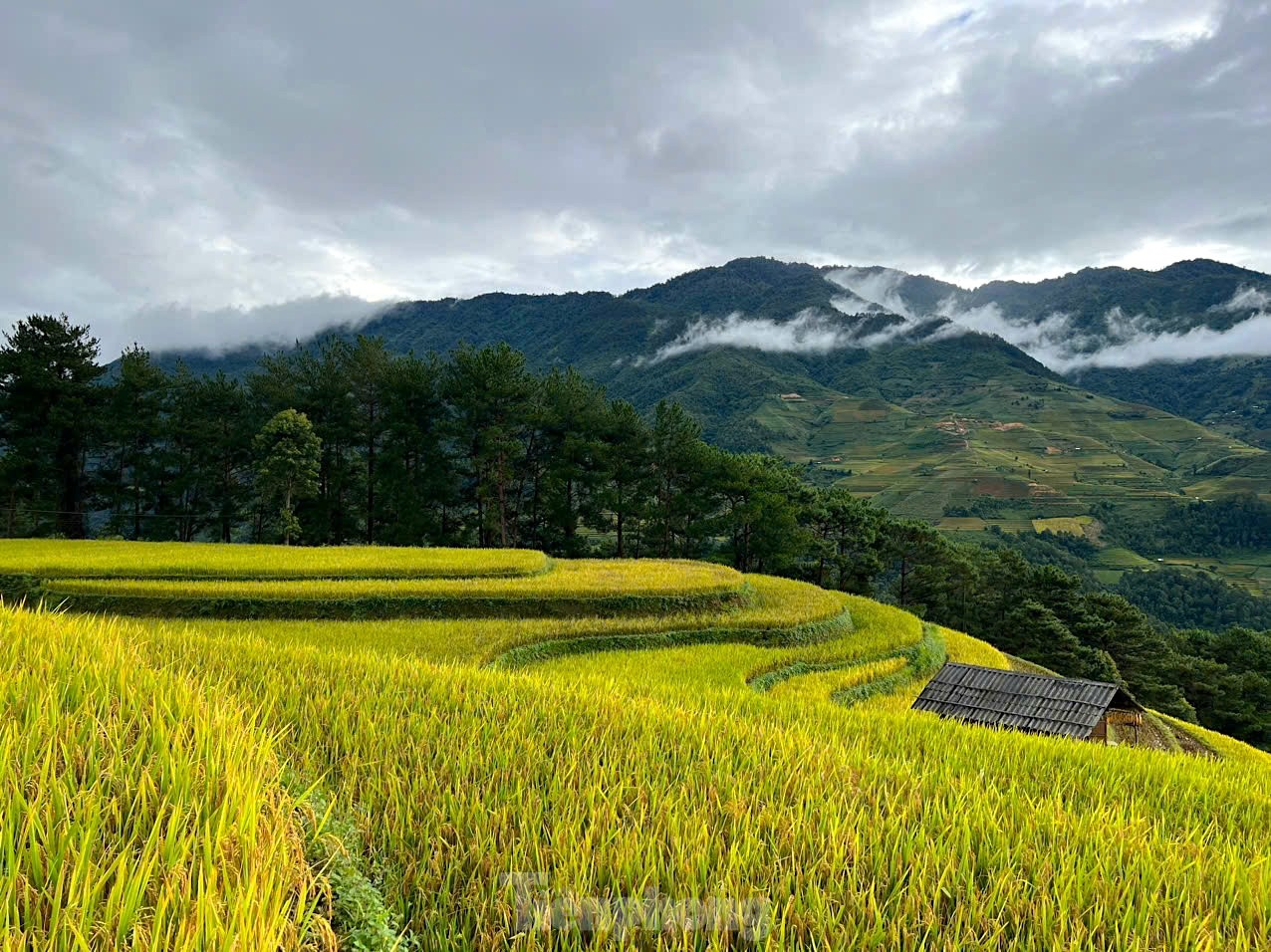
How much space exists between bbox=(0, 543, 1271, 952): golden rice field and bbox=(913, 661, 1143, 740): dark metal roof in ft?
30.6

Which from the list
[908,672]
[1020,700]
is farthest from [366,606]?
[1020,700]

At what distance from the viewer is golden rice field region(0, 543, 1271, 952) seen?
1550mm

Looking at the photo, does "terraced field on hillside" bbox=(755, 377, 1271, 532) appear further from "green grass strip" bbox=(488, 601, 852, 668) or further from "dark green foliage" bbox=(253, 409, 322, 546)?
"dark green foliage" bbox=(253, 409, 322, 546)

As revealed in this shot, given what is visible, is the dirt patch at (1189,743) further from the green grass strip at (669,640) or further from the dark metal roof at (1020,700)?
the green grass strip at (669,640)

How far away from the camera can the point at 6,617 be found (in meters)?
4.14

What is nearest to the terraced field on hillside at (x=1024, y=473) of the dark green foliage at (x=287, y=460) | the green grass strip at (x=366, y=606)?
the dark green foliage at (x=287, y=460)

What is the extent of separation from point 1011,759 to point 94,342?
41711 millimetres

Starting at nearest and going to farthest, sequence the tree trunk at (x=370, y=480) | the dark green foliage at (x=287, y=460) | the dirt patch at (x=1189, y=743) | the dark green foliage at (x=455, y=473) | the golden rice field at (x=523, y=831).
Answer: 1. the golden rice field at (x=523, y=831)
2. the dirt patch at (x=1189, y=743)
3. the dark green foliage at (x=287, y=460)
4. the dark green foliage at (x=455, y=473)
5. the tree trunk at (x=370, y=480)

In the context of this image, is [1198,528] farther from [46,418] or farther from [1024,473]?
[46,418]

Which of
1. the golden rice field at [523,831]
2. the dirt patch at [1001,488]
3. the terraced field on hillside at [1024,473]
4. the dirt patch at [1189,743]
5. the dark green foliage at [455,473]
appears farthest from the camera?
the dirt patch at [1001,488]

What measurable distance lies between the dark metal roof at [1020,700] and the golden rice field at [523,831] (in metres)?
9.32

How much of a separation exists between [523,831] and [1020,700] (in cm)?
1457

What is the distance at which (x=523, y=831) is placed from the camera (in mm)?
2348

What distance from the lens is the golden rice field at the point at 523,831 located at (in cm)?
155
